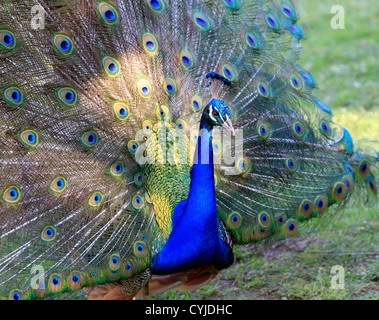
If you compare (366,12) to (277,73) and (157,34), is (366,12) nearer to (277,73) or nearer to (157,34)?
(277,73)

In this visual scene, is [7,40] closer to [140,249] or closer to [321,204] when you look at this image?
[140,249]

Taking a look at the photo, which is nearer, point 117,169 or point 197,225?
point 197,225

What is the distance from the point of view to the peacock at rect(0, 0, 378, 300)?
2.96 metres

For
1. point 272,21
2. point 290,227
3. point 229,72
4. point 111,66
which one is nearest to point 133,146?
point 111,66

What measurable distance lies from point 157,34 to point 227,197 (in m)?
1.11

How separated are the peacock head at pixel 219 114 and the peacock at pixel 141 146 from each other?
1 centimetres

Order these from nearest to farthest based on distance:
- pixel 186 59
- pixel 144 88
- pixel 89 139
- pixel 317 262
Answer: pixel 89 139 → pixel 144 88 → pixel 186 59 → pixel 317 262

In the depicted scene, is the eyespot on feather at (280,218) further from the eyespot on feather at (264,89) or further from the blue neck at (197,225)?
the eyespot on feather at (264,89)

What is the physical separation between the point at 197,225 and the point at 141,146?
1.91 ft

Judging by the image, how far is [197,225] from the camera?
303cm

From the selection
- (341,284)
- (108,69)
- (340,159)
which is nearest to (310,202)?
(340,159)

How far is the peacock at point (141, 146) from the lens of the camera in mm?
2961

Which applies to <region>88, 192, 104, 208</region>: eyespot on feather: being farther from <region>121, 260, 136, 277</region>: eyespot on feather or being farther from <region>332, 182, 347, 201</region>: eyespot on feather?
<region>332, 182, 347, 201</region>: eyespot on feather

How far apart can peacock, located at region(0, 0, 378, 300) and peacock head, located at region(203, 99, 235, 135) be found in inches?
0.4
